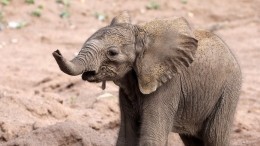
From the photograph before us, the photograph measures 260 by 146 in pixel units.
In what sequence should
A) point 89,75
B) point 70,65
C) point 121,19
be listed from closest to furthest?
point 70,65 → point 89,75 → point 121,19

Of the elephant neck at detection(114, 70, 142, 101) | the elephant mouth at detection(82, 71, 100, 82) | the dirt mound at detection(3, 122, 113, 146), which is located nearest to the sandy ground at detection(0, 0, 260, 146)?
the dirt mound at detection(3, 122, 113, 146)

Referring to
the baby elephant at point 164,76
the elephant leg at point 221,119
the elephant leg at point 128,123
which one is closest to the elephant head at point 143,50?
the baby elephant at point 164,76

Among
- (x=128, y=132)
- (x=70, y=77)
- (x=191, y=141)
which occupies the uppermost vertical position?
(x=128, y=132)

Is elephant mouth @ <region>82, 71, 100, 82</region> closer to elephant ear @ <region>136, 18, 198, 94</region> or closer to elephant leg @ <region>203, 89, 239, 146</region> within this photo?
elephant ear @ <region>136, 18, 198, 94</region>

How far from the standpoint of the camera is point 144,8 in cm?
1491

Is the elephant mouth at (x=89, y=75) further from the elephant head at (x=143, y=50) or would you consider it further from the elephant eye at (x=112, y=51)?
A: the elephant eye at (x=112, y=51)

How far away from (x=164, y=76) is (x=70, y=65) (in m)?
0.94

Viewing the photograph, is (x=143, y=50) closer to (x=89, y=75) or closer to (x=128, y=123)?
(x=89, y=75)

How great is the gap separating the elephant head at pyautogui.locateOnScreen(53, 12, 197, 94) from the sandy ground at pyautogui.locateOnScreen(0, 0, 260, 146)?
3.72 feet

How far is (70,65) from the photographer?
518cm

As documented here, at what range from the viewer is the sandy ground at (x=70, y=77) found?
23.9 ft

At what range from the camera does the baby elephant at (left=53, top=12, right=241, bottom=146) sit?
568 centimetres

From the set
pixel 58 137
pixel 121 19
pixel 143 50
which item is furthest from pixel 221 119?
pixel 58 137

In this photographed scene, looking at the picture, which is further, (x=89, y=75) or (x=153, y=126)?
(x=153, y=126)
